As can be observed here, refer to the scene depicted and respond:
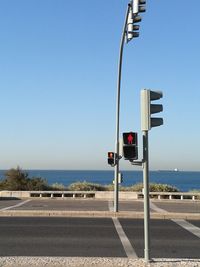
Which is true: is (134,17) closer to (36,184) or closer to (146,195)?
(146,195)

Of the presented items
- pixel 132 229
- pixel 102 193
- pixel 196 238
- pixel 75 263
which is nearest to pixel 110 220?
pixel 132 229

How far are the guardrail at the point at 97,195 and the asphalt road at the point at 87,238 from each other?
50.1 feet

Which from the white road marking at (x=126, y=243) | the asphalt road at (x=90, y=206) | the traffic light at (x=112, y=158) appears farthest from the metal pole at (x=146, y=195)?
the asphalt road at (x=90, y=206)

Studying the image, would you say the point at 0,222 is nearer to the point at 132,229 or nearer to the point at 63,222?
the point at 63,222

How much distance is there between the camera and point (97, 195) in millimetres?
34938

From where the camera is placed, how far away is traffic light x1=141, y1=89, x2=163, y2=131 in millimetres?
9875

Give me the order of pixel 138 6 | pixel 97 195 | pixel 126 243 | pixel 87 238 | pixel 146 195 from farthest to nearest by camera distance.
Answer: pixel 97 195 → pixel 138 6 → pixel 87 238 → pixel 126 243 → pixel 146 195

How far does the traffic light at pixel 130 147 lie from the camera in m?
10.4

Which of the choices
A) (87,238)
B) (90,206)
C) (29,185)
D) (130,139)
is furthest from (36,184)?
(130,139)

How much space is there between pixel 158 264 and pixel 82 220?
953 centimetres

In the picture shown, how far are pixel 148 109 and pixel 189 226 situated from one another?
854 centimetres

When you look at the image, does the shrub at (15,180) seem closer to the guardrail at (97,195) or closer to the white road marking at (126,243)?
the guardrail at (97,195)

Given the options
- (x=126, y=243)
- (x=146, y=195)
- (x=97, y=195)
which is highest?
(x=97, y=195)

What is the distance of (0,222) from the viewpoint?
1777 cm
